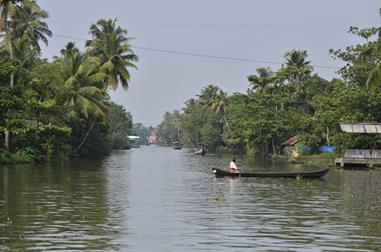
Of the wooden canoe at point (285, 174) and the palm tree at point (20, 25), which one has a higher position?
the palm tree at point (20, 25)

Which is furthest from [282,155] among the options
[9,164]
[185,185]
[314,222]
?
[314,222]

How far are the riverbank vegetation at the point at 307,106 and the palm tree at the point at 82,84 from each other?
20379 millimetres

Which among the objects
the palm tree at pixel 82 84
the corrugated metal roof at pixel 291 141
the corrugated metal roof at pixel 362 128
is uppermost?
the palm tree at pixel 82 84

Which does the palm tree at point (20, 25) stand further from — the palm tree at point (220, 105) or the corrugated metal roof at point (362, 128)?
the palm tree at point (220, 105)

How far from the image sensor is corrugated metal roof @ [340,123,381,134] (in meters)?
47.0

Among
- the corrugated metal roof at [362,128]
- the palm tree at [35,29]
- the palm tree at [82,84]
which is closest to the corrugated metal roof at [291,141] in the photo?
the corrugated metal roof at [362,128]

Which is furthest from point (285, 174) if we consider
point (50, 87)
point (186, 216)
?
point (50, 87)

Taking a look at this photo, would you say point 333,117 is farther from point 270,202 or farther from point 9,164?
point 270,202

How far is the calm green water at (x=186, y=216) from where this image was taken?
1352cm

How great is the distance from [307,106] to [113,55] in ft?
82.9

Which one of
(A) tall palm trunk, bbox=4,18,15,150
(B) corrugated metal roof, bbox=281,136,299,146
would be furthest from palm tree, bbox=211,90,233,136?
(A) tall palm trunk, bbox=4,18,15,150

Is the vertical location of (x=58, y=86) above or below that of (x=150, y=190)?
above

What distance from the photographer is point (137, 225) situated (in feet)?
53.1

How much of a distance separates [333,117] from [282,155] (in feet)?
47.3
